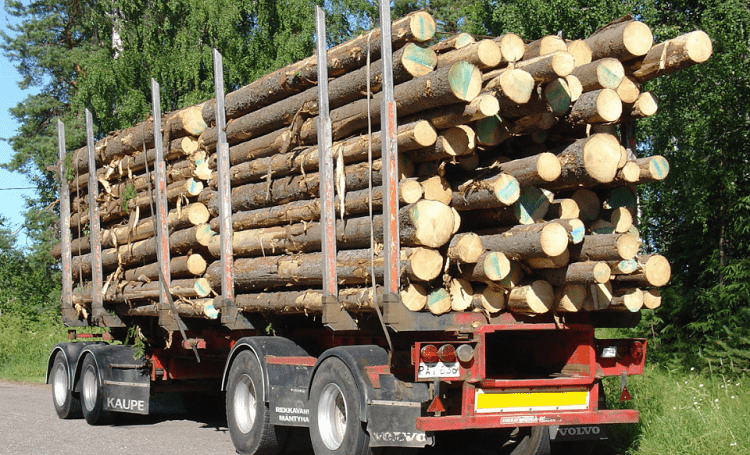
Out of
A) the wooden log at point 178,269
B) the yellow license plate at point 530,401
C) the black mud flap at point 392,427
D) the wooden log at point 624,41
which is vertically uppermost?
the wooden log at point 624,41

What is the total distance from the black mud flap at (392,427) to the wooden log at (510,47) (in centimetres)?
284

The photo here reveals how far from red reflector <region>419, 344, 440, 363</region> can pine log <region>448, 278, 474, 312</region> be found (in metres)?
0.44

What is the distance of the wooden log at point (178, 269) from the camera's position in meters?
9.93

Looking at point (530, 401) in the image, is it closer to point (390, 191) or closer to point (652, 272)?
point (652, 272)

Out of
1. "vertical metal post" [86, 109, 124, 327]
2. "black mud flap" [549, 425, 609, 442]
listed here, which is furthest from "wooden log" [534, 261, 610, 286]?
"vertical metal post" [86, 109, 124, 327]

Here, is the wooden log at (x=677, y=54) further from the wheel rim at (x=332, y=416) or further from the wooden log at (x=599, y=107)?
the wheel rim at (x=332, y=416)

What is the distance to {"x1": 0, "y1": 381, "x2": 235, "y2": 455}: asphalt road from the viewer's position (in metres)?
9.03

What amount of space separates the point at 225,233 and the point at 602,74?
14.3 ft

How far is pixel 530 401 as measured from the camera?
6.77 meters

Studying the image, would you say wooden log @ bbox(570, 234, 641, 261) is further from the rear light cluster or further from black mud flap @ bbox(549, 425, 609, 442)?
black mud flap @ bbox(549, 425, 609, 442)

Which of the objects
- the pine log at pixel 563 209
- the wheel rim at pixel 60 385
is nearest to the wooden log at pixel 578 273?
the pine log at pixel 563 209

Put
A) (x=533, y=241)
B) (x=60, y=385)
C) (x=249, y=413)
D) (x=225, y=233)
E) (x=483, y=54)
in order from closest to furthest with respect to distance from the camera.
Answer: (x=533, y=241) < (x=483, y=54) < (x=249, y=413) < (x=225, y=233) < (x=60, y=385)

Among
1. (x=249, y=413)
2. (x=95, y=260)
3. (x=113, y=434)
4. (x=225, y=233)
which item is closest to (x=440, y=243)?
(x=249, y=413)

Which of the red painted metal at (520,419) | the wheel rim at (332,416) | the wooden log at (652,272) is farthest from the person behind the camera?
the wheel rim at (332,416)
